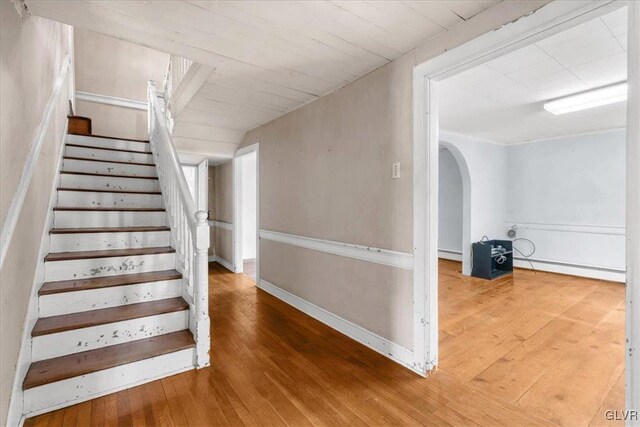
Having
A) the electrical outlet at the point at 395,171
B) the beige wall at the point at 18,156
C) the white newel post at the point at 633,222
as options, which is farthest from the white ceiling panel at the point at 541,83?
the beige wall at the point at 18,156

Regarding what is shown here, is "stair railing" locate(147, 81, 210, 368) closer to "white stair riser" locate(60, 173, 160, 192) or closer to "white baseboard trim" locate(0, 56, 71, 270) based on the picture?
"white stair riser" locate(60, 173, 160, 192)

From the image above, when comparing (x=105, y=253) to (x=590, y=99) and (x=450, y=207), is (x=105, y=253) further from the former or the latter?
(x=450, y=207)

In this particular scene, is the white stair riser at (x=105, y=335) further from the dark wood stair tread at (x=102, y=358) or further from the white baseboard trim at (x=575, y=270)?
the white baseboard trim at (x=575, y=270)

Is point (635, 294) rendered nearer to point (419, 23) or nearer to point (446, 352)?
point (446, 352)

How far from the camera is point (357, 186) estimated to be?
8.46 ft

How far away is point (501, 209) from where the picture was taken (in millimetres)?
5492

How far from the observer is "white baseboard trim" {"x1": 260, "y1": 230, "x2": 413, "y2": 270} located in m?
2.19

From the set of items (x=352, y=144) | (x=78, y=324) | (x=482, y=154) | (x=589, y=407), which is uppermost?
(x=482, y=154)

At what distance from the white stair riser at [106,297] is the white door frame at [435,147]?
75.6 inches

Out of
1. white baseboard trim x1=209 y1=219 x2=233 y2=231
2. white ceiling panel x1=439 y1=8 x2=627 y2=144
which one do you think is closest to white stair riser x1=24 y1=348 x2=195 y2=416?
white ceiling panel x1=439 y1=8 x2=627 y2=144

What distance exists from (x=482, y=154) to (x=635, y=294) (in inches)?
173

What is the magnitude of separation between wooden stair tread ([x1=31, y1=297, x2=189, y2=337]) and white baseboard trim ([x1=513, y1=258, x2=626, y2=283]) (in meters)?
5.59

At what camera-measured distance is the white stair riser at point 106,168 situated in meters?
3.14

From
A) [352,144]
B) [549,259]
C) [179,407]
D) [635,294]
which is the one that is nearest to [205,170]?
[352,144]
